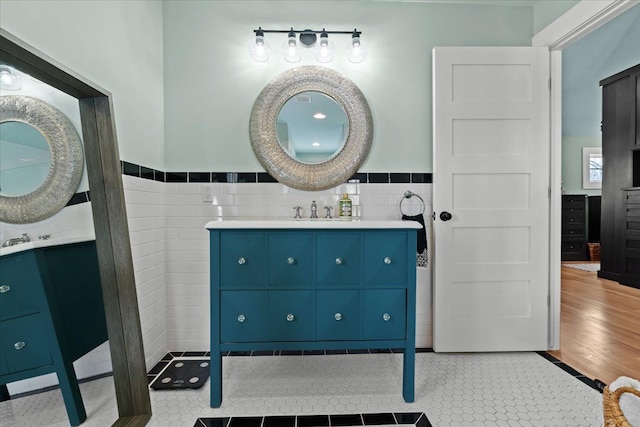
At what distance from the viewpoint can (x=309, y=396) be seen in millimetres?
1839

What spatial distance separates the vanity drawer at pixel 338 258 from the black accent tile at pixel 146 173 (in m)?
1.19

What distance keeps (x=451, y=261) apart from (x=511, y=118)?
1.05 metres

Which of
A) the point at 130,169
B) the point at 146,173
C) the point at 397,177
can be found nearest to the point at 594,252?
the point at 397,177

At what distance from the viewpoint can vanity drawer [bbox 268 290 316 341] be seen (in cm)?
176

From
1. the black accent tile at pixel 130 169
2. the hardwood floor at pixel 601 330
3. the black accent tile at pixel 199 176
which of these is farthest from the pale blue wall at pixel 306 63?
the hardwood floor at pixel 601 330

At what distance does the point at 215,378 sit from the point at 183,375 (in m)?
0.44

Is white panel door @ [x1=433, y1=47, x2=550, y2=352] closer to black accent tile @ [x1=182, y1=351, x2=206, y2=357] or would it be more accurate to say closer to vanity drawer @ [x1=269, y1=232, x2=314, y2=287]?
vanity drawer @ [x1=269, y1=232, x2=314, y2=287]

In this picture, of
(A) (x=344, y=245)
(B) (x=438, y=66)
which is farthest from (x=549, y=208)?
(A) (x=344, y=245)

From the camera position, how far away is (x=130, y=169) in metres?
1.98

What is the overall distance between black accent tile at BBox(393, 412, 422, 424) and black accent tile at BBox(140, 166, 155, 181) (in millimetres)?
1953

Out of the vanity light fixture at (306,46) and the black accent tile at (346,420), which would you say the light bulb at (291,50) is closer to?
the vanity light fixture at (306,46)

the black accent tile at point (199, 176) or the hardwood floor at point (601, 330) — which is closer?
the hardwood floor at point (601, 330)

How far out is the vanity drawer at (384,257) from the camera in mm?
1775

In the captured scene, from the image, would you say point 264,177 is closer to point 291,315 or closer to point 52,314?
point 291,315
